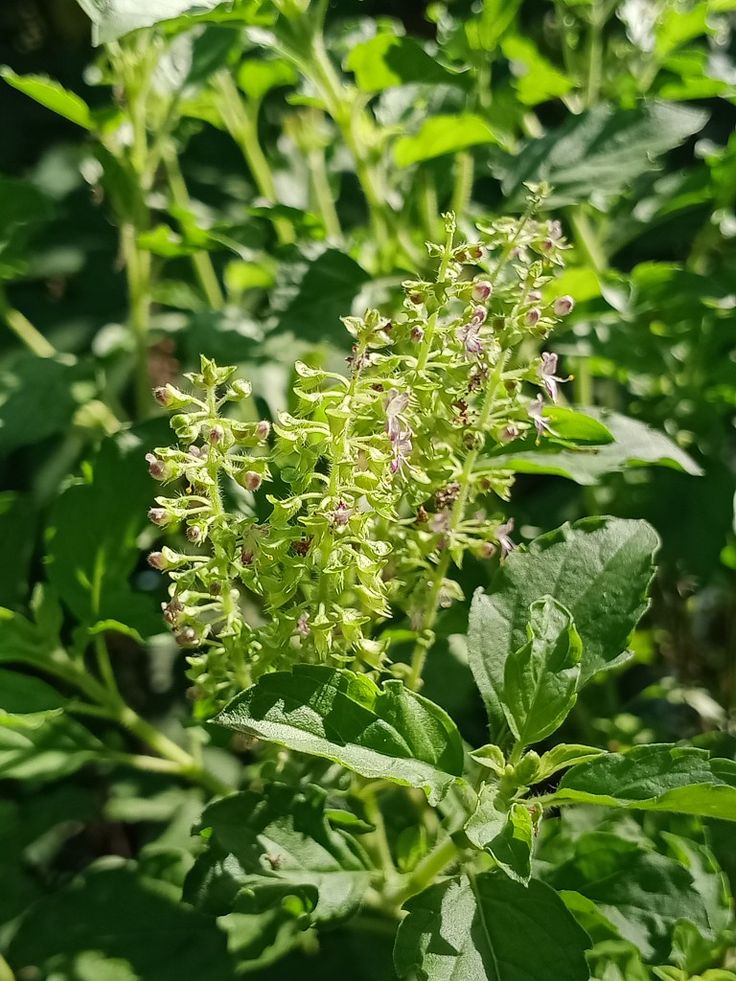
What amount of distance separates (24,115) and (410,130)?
806mm

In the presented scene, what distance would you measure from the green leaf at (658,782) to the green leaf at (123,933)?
39cm

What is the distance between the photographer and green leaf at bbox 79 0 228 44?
560mm

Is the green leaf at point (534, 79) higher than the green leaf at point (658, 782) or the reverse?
higher

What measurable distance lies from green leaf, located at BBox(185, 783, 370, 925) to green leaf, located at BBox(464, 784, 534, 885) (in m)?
0.13

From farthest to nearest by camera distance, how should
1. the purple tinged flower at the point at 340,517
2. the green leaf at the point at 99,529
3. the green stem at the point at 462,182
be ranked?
the green stem at the point at 462,182 < the green leaf at the point at 99,529 < the purple tinged flower at the point at 340,517

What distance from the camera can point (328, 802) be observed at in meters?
0.70

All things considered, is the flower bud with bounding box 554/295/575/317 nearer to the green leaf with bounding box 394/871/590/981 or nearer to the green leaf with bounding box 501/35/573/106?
the green leaf with bounding box 394/871/590/981

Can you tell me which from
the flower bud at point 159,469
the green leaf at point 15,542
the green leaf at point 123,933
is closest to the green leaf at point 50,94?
the green leaf at point 15,542

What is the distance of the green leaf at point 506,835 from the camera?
50 centimetres

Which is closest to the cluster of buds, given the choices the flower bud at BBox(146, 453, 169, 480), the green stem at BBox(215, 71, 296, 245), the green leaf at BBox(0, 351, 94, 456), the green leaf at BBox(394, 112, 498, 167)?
the flower bud at BBox(146, 453, 169, 480)

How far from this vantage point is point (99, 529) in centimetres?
77

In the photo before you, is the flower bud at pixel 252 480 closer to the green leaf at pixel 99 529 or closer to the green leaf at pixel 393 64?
the green leaf at pixel 99 529

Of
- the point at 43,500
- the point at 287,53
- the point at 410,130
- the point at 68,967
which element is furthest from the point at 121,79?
the point at 68,967

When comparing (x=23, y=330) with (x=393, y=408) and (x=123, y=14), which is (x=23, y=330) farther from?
(x=393, y=408)
